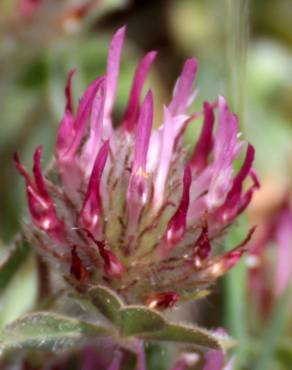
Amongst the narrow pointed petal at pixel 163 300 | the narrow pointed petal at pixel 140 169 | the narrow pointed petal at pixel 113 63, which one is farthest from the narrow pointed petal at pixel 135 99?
the narrow pointed petal at pixel 163 300

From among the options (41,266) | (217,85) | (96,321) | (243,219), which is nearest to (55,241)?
(96,321)

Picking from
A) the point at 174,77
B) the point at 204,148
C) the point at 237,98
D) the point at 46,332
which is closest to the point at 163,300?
the point at 46,332

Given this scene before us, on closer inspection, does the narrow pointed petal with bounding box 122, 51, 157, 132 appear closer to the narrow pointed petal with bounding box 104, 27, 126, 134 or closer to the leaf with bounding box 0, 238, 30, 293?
the narrow pointed petal with bounding box 104, 27, 126, 134

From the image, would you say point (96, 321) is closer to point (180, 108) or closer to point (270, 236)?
point (180, 108)

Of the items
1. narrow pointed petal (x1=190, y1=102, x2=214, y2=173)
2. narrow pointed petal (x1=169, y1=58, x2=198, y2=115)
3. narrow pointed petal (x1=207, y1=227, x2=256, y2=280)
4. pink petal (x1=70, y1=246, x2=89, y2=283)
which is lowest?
pink petal (x1=70, y1=246, x2=89, y2=283)

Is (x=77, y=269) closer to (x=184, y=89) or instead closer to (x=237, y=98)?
(x=184, y=89)

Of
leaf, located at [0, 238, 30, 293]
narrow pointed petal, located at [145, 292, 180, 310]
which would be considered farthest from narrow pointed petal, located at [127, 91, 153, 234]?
leaf, located at [0, 238, 30, 293]
